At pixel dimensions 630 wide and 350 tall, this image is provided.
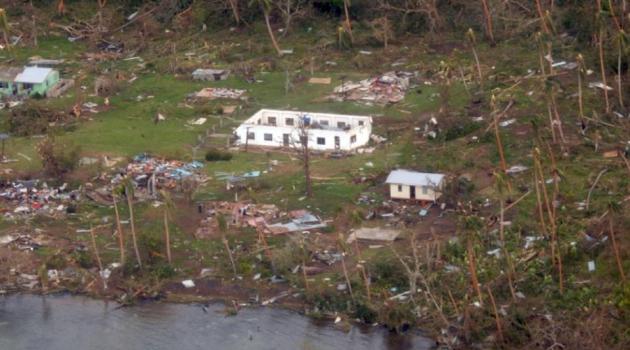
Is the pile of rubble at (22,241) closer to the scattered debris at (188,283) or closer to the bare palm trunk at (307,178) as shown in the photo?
the scattered debris at (188,283)

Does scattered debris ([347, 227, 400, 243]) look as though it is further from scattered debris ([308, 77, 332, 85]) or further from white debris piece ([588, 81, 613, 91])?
scattered debris ([308, 77, 332, 85])

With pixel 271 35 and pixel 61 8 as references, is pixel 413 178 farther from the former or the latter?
pixel 61 8

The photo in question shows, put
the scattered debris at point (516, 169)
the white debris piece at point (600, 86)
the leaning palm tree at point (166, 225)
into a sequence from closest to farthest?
the leaning palm tree at point (166, 225) → the scattered debris at point (516, 169) → the white debris piece at point (600, 86)

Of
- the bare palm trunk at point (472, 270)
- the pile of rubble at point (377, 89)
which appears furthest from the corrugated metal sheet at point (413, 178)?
the pile of rubble at point (377, 89)

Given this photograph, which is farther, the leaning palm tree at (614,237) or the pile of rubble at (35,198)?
the pile of rubble at (35,198)

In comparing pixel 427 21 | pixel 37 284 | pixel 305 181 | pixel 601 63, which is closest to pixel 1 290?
pixel 37 284

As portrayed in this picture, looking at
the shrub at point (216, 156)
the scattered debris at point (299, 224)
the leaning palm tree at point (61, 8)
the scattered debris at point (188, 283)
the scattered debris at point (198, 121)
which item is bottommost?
the scattered debris at point (188, 283)
